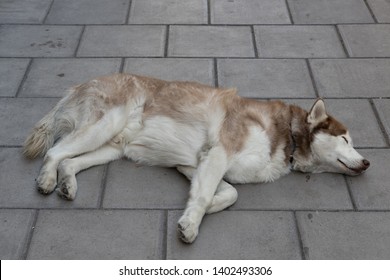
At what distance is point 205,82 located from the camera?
552 centimetres

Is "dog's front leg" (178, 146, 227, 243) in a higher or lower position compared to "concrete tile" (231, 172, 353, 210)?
higher

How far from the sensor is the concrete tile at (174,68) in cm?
561

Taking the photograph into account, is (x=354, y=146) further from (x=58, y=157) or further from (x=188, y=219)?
(x=58, y=157)

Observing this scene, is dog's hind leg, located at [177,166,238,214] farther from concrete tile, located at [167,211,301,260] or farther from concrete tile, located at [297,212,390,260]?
concrete tile, located at [297,212,390,260]

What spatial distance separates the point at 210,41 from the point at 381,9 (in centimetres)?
239

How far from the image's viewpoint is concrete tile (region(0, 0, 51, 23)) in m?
6.58

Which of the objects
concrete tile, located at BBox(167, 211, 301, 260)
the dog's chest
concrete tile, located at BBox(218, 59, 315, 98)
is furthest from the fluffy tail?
concrete tile, located at BBox(218, 59, 315, 98)

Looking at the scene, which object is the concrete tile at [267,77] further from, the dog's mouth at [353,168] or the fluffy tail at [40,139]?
the fluffy tail at [40,139]

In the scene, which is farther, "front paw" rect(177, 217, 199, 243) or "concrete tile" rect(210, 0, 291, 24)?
"concrete tile" rect(210, 0, 291, 24)

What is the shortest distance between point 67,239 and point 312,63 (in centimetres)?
338

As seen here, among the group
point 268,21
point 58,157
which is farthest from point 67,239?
point 268,21

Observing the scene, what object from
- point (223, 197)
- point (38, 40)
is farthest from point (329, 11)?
point (223, 197)

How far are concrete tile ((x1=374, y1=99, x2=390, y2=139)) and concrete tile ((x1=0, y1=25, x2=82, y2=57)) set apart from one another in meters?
3.29

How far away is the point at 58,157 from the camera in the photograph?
4.31m
